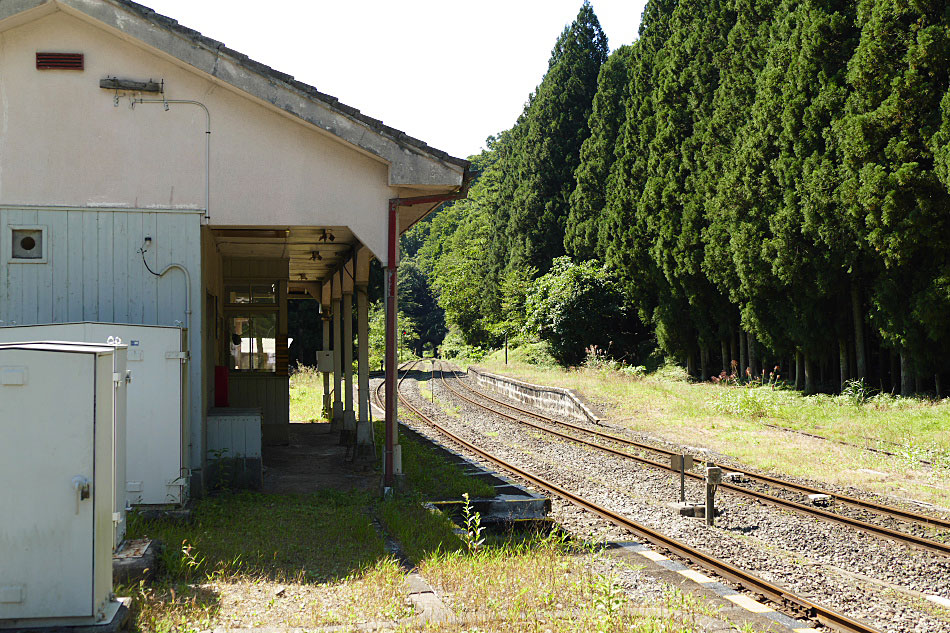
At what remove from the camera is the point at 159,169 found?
880 centimetres

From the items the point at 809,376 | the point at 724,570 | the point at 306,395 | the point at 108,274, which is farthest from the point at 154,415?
the point at 306,395

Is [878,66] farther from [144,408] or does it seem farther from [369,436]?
[144,408]

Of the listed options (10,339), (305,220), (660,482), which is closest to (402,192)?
(305,220)

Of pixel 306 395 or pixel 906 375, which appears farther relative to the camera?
pixel 306 395

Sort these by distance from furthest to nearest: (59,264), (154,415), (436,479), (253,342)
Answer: (253,342) < (436,479) < (59,264) < (154,415)

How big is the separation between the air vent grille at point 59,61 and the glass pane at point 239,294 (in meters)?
6.09

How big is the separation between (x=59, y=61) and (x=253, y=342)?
270 inches

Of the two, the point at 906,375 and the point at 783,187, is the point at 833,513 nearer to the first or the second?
the point at 906,375

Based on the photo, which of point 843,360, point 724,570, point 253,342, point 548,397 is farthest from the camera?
point 548,397

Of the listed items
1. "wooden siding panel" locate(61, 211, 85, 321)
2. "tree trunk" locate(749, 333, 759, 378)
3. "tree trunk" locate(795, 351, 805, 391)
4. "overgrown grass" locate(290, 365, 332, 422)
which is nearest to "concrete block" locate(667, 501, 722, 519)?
"wooden siding panel" locate(61, 211, 85, 321)

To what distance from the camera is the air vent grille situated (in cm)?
Answer: 854

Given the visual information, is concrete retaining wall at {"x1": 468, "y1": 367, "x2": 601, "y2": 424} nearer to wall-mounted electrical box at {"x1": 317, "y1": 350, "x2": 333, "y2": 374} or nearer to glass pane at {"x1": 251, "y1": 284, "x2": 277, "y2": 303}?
wall-mounted electrical box at {"x1": 317, "y1": 350, "x2": 333, "y2": 374}

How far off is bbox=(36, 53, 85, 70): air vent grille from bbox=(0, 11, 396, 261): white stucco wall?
0.21 feet

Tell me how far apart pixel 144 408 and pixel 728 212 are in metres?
18.6
